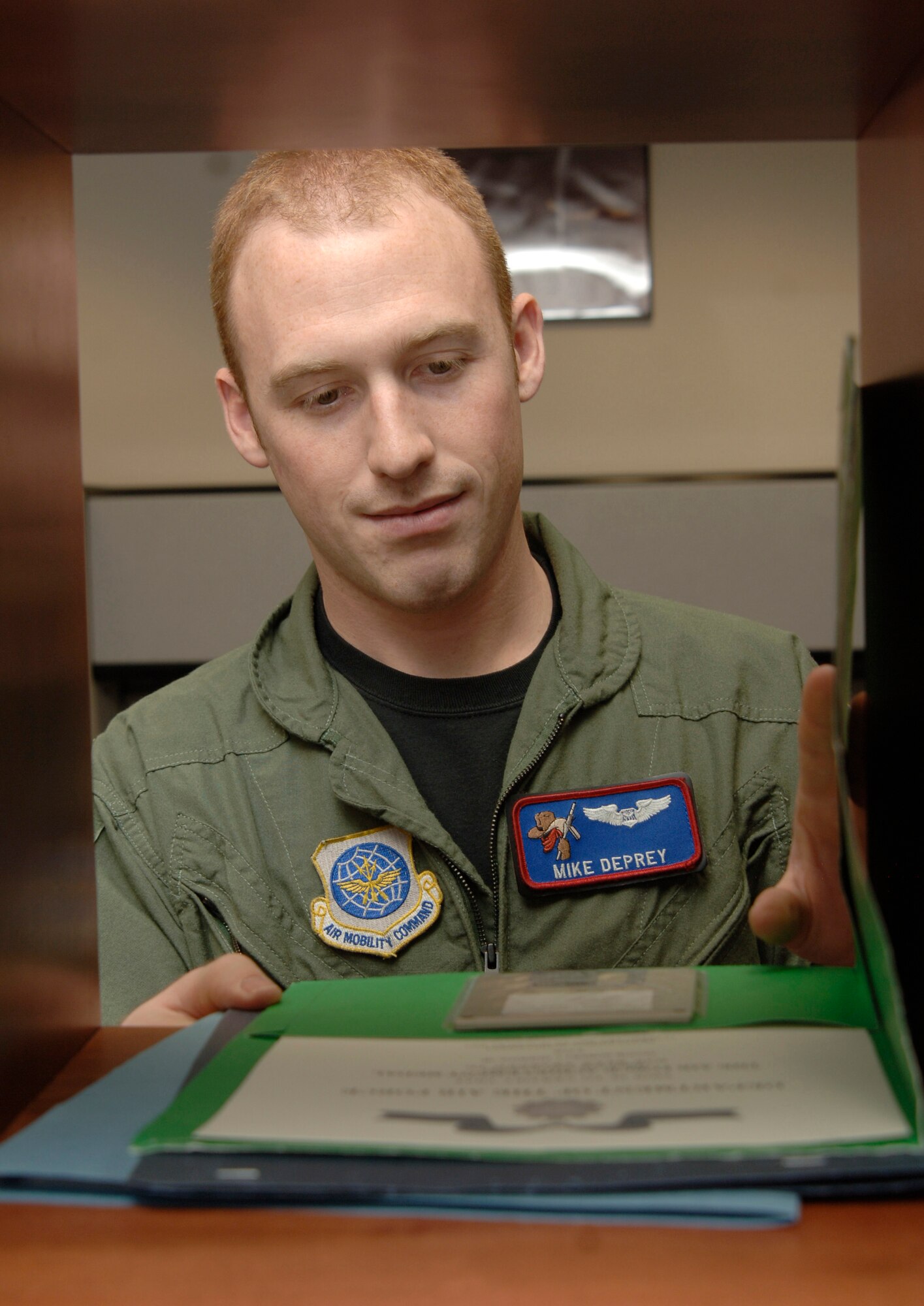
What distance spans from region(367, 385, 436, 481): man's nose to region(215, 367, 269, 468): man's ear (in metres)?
0.30

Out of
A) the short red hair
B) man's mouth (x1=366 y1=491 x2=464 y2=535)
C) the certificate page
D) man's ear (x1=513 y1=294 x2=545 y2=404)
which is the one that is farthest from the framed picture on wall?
the certificate page

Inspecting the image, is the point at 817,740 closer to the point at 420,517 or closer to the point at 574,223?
the point at 420,517

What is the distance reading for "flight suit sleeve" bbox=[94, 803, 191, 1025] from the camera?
101cm

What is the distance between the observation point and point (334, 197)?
40.8 inches

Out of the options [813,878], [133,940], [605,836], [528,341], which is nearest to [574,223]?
[528,341]

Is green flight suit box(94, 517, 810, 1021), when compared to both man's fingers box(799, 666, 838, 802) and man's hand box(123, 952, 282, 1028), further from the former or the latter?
man's fingers box(799, 666, 838, 802)

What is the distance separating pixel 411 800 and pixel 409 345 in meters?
0.39

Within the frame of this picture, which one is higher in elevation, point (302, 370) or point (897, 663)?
point (302, 370)

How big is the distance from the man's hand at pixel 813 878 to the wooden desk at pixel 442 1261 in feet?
0.59

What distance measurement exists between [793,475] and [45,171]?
2.24 meters

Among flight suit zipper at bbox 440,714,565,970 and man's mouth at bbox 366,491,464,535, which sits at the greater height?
man's mouth at bbox 366,491,464,535

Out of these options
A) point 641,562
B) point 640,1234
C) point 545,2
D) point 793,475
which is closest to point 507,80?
point 545,2

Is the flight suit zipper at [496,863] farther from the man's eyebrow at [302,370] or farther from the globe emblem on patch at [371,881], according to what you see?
the man's eyebrow at [302,370]

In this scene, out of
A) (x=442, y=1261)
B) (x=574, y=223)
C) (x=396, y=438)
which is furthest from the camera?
(x=574, y=223)
